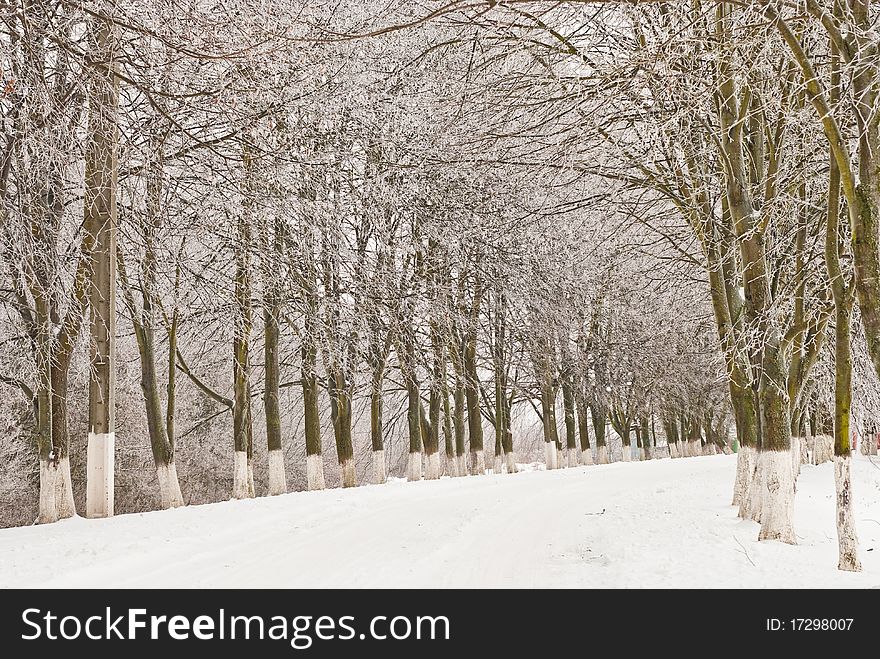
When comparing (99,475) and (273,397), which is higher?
(273,397)

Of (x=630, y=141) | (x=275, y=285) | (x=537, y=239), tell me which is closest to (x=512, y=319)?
(x=537, y=239)

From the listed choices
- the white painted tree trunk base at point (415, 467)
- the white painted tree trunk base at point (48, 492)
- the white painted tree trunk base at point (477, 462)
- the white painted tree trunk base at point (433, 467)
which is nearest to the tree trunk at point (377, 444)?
the white painted tree trunk base at point (415, 467)

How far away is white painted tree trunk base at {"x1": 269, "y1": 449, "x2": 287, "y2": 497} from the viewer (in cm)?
1844

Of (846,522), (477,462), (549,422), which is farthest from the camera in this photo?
(549,422)

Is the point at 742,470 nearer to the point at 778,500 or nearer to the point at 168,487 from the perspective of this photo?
the point at 778,500

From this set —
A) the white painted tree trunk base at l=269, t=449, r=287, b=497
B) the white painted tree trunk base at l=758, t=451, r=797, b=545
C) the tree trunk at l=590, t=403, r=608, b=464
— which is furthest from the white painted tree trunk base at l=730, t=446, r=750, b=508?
the tree trunk at l=590, t=403, r=608, b=464

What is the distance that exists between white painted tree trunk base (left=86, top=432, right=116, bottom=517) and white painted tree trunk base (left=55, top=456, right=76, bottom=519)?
88 cm

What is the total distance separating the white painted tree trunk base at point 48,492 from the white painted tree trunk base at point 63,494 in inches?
1.8

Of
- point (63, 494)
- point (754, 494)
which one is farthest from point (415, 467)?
point (754, 494)

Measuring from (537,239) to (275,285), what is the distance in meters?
8.02

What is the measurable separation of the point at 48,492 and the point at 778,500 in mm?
11363

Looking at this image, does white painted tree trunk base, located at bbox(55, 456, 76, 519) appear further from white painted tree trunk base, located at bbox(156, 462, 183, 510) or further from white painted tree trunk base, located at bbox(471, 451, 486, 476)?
white painted tree trunk base, located at bbox(471, 451, 486, 476)

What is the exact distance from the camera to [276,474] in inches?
731

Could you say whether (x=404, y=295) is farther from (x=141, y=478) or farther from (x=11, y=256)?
(x=141, y=478)
